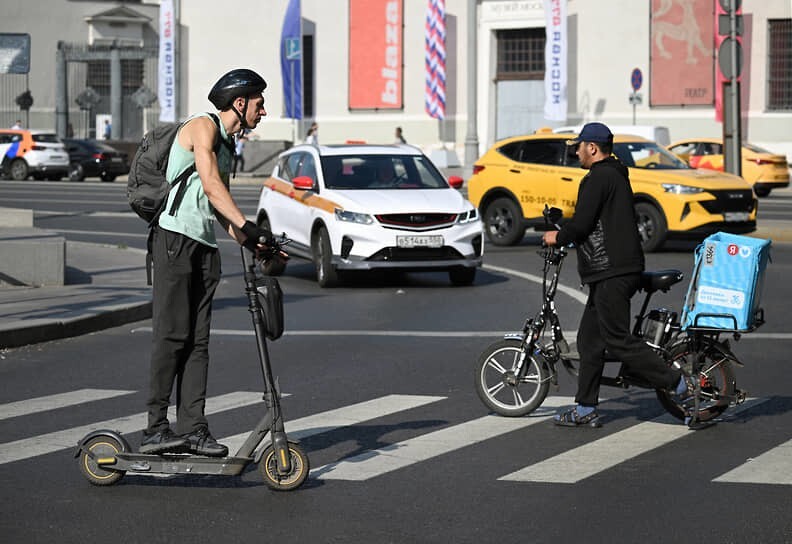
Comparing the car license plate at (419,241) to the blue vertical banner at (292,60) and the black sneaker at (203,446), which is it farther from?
the blue vertical banner at (292,60)

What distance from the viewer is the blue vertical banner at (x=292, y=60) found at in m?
49.8

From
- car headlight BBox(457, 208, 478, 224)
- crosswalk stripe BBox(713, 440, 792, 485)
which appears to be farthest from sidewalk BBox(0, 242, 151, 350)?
crosswalk stripe BBox(713, 440, 792, 485)

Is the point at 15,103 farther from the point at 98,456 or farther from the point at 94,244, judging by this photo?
the point at 98,456

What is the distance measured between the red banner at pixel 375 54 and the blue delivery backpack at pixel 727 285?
43454mm

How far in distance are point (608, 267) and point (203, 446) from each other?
285 cm

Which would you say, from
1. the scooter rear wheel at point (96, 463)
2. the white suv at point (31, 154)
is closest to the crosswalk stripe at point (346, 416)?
the scooter rear wheel at point (96, 463)

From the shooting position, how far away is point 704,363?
9062mm

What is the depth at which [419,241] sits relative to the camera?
17203mm

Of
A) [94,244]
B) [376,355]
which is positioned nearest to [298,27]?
[94,244]

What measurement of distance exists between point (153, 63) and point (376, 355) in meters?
49.2

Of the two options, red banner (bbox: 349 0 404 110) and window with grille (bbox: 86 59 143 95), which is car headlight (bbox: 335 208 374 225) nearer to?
red banner (bbox: 349 0 404 110)

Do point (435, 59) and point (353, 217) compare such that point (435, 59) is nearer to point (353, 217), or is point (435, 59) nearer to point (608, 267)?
point (353, 217)

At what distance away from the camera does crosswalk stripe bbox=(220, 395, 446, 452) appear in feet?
28.1

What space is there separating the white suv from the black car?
12.7 inches
